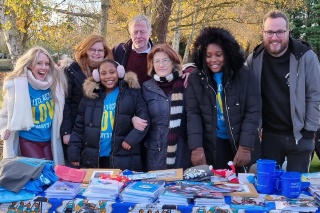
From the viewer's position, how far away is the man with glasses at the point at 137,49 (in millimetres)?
4418

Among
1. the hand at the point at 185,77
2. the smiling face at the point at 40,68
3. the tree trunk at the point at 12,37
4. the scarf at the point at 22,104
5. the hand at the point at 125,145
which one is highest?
the tree trunk at the point at 12,37

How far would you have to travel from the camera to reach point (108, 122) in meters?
3.75

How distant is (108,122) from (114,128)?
3.2 inches

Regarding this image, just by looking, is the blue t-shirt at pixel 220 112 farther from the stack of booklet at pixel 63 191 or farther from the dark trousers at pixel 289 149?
the stack of booklet at pixel 63 191

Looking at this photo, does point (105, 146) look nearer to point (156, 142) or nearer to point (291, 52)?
point (156, 142)

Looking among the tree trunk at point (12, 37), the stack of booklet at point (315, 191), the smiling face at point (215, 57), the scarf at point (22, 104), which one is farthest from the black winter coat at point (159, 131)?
the tree trunk at point (12, 37)

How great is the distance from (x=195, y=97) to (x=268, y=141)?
959 mm

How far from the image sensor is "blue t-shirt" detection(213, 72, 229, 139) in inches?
139

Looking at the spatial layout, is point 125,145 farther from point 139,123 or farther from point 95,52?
point 95,52

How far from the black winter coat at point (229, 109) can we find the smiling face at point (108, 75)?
74cm

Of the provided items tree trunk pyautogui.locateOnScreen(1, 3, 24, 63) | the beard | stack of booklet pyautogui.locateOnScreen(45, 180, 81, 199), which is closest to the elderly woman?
the beard

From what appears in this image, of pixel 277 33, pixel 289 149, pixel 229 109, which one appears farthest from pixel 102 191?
pixel 277 33

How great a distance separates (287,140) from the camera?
389cm

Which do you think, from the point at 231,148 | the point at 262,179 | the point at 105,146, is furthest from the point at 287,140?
the point at 105,146
